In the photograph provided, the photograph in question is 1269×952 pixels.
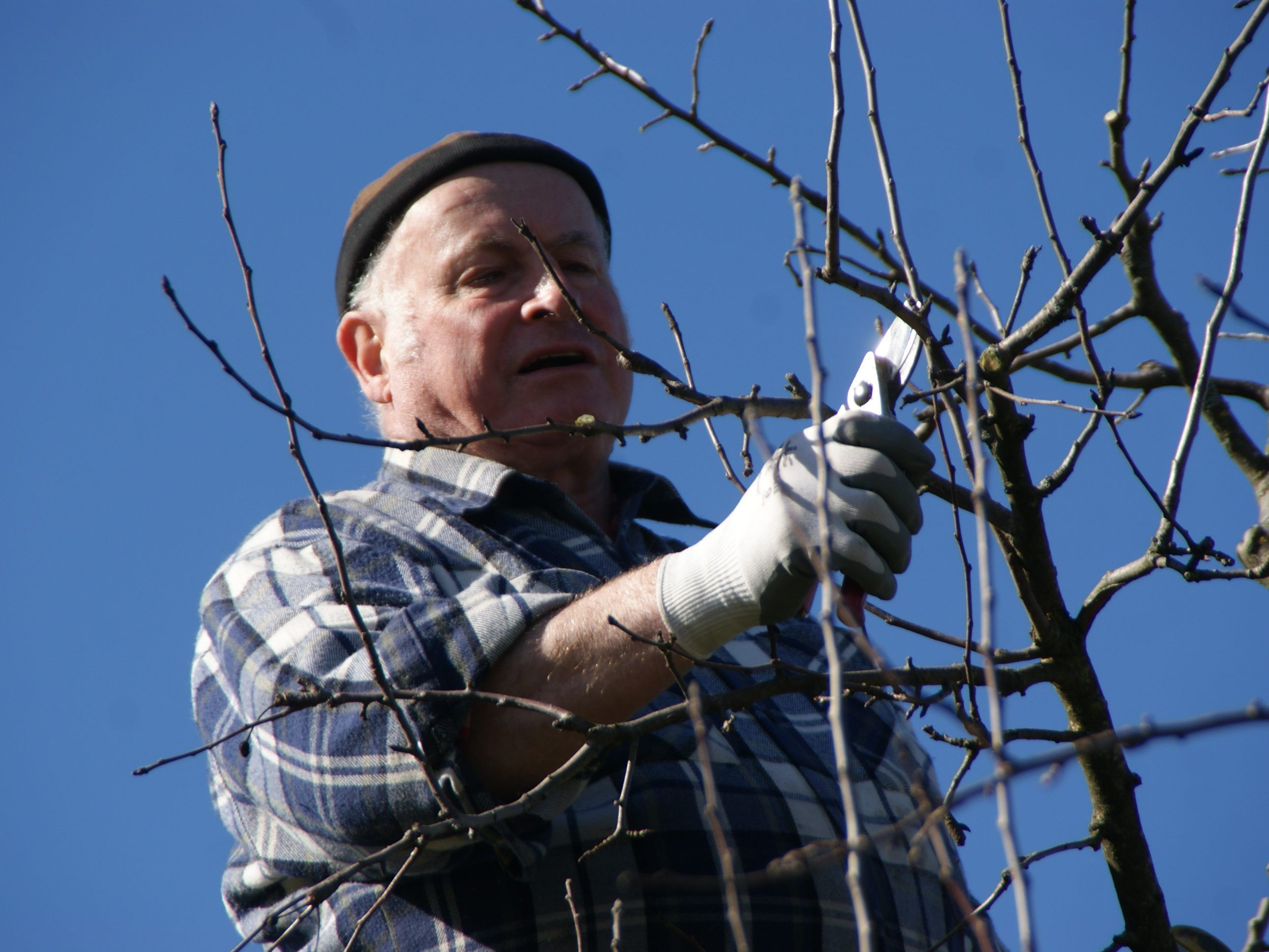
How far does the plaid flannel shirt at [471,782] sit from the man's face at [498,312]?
0.53 m

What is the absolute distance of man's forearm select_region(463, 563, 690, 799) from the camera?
2025 millimetres

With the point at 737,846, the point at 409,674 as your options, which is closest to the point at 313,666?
the point at 409,674

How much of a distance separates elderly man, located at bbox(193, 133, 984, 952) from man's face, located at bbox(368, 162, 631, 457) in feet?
0.68

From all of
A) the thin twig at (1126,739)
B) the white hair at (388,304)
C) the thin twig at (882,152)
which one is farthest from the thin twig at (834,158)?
the white hair at (388,304)

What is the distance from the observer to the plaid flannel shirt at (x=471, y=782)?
6.71 ft

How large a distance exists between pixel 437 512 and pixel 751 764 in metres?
0.84

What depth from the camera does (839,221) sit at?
2078 millimetres

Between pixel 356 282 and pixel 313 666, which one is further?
pixel 356 282

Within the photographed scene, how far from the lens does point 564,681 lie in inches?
80.7

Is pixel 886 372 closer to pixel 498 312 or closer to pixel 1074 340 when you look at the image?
pixel 1074 340

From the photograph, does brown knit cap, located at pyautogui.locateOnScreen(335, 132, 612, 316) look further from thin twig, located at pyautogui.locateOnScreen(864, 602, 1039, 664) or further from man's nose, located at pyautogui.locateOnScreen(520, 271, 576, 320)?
thin twig, located at pyautogui.locateOnScreen(864, 602, 1039, 664)

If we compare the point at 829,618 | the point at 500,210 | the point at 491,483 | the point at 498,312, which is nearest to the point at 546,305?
the point at 498,312

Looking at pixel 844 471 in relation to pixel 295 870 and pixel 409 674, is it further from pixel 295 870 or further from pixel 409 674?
pixel 295 870

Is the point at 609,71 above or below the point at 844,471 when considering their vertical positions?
above
